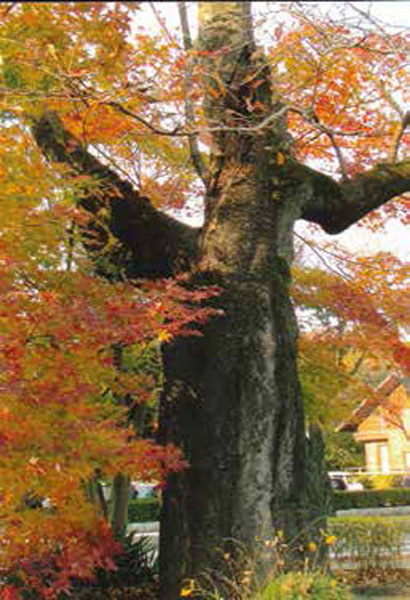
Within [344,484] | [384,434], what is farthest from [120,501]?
[384,434]

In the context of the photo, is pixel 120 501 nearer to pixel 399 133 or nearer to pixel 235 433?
pixel 235 433

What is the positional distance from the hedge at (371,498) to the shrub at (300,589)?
24094 millimetres

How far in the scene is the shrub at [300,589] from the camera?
19.9 feet

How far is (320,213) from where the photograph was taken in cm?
997

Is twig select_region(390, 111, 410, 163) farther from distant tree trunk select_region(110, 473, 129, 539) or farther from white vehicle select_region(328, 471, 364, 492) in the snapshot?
white vehicle select_region(328, 471, 364, 492)

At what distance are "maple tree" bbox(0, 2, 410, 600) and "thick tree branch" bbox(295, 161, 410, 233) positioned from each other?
0.10ft

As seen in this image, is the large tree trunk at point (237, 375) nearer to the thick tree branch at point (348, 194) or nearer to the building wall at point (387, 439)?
the thick tree branch at point (348, 194)

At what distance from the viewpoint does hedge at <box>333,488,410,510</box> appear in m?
30.4

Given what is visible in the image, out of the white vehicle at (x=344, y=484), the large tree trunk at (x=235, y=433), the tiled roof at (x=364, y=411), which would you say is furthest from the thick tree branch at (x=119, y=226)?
the tiled roof at (x=364, y=411)

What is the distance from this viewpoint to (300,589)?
19.9 feet

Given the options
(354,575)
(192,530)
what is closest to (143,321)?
(192,530)

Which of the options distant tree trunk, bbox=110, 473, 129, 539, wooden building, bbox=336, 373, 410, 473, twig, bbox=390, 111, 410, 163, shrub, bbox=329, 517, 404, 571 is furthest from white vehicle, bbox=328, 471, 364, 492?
twig, bbox=390, 111, 410, 163

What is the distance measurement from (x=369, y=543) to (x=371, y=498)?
18.7 m

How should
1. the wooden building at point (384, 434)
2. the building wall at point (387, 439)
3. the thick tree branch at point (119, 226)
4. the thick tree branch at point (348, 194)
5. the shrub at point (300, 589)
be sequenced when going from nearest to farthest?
the shrub at point (300, 589)
the thick tree branch at point (119, 226)
the thick tree branch at point (348, 194)
the wooden building at point (384, 434)
the building wall at point (387, 439)
